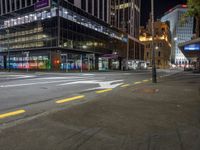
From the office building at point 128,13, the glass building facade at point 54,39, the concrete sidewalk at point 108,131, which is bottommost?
the concrete sidewalk at point 108,131

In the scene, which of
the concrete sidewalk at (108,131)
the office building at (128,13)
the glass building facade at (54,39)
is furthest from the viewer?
the office building at (128,13)

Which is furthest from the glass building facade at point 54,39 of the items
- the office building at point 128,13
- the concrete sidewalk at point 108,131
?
the office building at point 128,13

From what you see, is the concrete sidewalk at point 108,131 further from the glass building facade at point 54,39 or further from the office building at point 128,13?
the office building at point 128,13

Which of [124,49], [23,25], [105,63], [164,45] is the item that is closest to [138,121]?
[23,25]

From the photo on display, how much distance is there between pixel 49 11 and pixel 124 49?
36.3 metres

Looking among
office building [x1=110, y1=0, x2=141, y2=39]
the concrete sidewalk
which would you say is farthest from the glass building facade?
office building [x1=110, y1=0, x2=141, y2=39]

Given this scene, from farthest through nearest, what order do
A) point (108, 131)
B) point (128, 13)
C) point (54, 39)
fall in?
point (128, 13) < point (54, 39) < point (108, 131)

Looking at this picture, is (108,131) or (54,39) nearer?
(108,131)

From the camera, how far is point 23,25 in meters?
46.3

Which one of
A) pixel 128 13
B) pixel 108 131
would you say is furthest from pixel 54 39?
pixel 128 13

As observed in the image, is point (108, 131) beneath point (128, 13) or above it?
Answer: beneath

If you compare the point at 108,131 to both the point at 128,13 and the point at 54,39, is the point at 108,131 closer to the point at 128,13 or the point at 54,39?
the point at 54,39

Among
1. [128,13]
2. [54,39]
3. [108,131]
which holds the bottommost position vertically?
[108,131]

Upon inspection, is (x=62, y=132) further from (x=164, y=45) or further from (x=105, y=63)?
(x=164, y=45)
